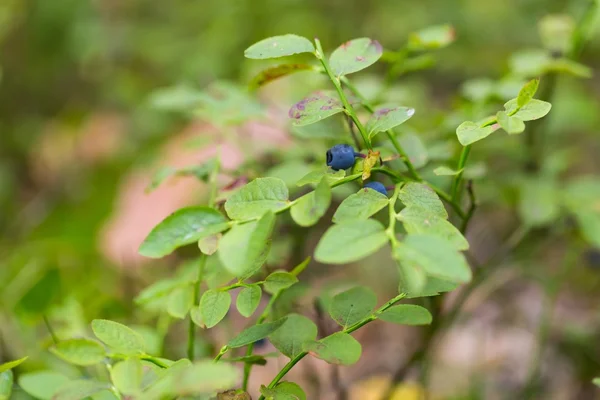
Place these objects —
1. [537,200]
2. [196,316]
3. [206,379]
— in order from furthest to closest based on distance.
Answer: [537,200] < [196,316] < [206,379]

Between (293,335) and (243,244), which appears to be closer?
(243,244)

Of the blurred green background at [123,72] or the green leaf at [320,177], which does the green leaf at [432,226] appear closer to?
the green leaf at [320,177]

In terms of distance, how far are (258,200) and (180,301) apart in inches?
7.7

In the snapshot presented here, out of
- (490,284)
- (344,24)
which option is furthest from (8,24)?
(490,284)

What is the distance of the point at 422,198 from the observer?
56cm

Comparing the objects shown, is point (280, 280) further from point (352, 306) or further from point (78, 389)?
point (78, 389)

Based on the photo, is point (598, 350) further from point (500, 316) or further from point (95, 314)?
point (95, 314)

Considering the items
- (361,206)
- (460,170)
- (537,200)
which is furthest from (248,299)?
(537,200)

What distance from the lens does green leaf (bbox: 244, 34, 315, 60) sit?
0.59m

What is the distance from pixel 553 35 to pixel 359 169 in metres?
0.53

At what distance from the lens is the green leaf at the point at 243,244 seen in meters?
0.46

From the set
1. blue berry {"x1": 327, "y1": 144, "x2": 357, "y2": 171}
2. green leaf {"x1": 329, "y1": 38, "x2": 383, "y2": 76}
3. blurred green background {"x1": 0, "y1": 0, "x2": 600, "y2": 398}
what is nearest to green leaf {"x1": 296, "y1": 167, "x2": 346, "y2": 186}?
blue berry {"x1": 327, "y1": 144, "x2": 357, "y2": 171}

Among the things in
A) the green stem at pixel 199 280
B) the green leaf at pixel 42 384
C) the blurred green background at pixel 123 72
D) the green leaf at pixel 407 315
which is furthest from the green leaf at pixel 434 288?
the blurred green background at pixel 123 72

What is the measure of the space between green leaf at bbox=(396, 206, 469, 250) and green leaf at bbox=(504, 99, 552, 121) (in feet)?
0.42
